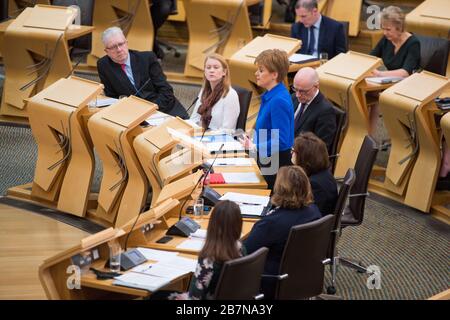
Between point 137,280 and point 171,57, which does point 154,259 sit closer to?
point 137,280

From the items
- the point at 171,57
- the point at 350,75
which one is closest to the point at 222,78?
the point at 350,75

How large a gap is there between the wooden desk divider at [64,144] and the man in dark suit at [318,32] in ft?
8.46

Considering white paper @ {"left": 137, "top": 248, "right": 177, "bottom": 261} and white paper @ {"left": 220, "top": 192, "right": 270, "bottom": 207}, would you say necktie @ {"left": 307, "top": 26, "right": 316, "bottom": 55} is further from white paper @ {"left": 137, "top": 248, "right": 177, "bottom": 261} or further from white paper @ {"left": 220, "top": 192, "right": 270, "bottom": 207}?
white paper @ {"left": 137, "top": 248, "right": 177, "bottom": 261}

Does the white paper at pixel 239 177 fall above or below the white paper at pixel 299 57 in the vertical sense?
below

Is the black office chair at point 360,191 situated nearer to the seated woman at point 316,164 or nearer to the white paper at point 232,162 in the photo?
the seated woman at point 316,164

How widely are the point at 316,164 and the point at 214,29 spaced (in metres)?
4.97

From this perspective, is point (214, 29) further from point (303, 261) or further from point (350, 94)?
point (303, 261)

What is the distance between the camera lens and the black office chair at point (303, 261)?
14.3 feet

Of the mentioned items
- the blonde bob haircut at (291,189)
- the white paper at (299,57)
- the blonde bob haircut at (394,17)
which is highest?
the blonde bob haircut at (394,17)

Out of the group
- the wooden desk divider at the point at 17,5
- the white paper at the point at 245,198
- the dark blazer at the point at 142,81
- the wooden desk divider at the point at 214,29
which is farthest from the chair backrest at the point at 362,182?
the wooden desk divider at the point at 17,5

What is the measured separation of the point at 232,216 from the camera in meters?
3.94

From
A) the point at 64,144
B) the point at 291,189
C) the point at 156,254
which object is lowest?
the point at 64,144

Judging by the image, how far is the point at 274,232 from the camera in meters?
4.46

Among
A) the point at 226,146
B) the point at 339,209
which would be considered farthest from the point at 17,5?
the point at 339,209
